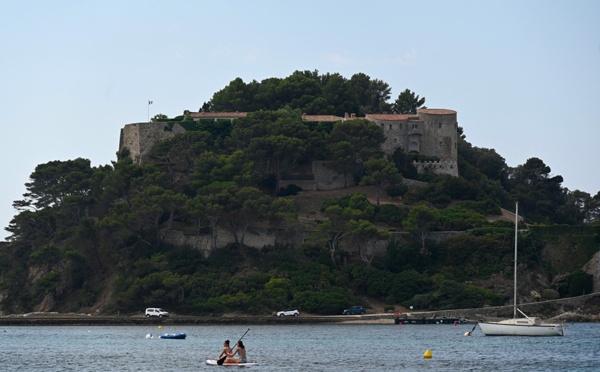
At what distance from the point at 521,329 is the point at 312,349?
1299 cm

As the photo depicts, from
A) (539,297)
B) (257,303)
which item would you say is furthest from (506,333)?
(257,303)

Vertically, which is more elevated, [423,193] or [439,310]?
[423,193]

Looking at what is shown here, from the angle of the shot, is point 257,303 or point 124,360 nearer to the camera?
point 124,360

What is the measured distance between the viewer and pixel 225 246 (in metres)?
85.9

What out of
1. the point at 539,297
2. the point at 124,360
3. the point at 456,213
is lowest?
the point at 124,360

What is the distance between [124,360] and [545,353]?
20.8 m

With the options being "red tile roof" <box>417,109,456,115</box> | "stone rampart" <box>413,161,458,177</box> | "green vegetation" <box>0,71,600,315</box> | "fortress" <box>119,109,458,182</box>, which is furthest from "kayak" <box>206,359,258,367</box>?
"red tile roof" <box>417,109,456,115</box>

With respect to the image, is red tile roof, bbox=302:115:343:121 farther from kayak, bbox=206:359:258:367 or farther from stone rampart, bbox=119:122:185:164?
kayak, bbox=206:359:258:367

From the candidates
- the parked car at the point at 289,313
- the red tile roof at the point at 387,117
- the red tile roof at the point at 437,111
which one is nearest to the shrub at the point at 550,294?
the parked car at the point at 289,313

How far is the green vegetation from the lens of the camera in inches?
3137

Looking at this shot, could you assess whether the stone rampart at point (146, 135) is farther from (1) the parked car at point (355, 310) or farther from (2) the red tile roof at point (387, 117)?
(1) the parked car at point (355, 310)

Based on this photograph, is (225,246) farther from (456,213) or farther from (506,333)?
(506,333)

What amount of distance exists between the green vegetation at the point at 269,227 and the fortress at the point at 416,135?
1.57m

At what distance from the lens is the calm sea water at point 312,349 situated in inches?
2012
